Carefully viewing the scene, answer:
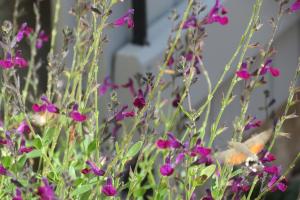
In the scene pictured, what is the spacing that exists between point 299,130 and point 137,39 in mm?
1387

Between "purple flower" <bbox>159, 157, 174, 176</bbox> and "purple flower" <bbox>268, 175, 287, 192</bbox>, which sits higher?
"purple flower" <bbox>159, 157, 174, 176</bbox>

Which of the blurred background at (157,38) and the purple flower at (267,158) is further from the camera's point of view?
the blurred background at (157,38)

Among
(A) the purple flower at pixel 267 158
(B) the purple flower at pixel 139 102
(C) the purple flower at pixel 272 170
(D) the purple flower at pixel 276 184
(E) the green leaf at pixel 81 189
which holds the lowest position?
(E) the green leaf at pixel 81 189

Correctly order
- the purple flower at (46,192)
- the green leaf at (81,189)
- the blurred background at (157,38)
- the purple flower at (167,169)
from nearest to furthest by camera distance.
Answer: the purple flower at (46,192) → the purple flower at (167,169) → the green leaf at (81,189) → the blurred background at (157,38)

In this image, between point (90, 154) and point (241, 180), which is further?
point (90, 154)

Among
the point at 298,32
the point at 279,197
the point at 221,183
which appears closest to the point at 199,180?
the point at 221,183

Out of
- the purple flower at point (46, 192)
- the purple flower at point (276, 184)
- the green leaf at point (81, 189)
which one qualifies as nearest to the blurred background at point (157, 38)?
the purple flower at point (276, 184)

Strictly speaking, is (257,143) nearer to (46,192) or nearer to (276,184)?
(276,184)

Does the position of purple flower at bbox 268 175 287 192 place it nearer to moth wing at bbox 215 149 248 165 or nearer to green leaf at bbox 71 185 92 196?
moth wing at bbox 215 149 248 165

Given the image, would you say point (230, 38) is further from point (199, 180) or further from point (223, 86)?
point (199, 180)

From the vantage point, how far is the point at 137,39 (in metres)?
2.85

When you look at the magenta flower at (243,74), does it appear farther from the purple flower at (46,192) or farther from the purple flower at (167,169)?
the purple flower at (46,192)

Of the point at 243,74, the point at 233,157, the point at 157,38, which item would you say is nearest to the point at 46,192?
the point at 233,157

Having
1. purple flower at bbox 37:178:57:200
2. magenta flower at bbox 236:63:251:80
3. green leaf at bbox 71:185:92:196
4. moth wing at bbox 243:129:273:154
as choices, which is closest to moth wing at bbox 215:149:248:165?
moth wing at bbox 243:129:273:154
